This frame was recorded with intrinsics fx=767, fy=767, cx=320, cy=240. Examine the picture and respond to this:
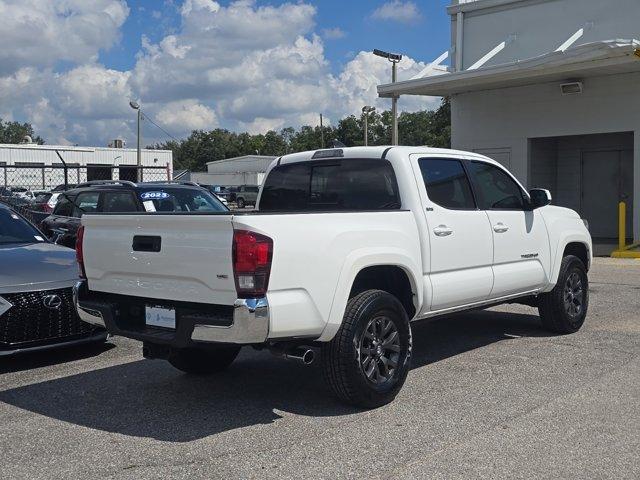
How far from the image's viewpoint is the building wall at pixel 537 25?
1886 cm

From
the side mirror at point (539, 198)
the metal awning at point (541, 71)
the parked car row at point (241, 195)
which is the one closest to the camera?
the side mirror at point (539, 198)

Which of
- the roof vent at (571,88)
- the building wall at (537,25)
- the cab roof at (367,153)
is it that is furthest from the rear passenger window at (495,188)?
the building wall at (537,25)

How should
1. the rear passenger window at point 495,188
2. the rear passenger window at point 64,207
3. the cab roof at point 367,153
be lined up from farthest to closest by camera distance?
the rear passenger window at point 64,207, the rear passenger window at point 495,188, the cab roof at point 367,153

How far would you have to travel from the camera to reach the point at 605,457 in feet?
15.2

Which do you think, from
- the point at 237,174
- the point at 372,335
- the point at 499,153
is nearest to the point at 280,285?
the point at 372,335

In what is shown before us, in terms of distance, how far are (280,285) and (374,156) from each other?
76.2 inches

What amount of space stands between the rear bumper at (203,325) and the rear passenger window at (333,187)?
1.89m

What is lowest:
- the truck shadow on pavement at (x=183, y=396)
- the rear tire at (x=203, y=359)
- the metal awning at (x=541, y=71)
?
the truck shadow on pavement at (x=183, y=396)

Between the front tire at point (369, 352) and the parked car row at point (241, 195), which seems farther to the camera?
the parked car row at point (241, 195)

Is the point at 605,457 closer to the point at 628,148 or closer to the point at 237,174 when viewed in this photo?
the point at 628,148

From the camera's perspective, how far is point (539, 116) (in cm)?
2028

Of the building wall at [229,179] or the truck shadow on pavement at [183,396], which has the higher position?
the building wall at [229,179]

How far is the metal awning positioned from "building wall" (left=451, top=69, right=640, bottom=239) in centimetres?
35

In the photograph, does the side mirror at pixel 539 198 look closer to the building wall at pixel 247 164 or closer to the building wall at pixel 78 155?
the building wall at pixel 78 155
